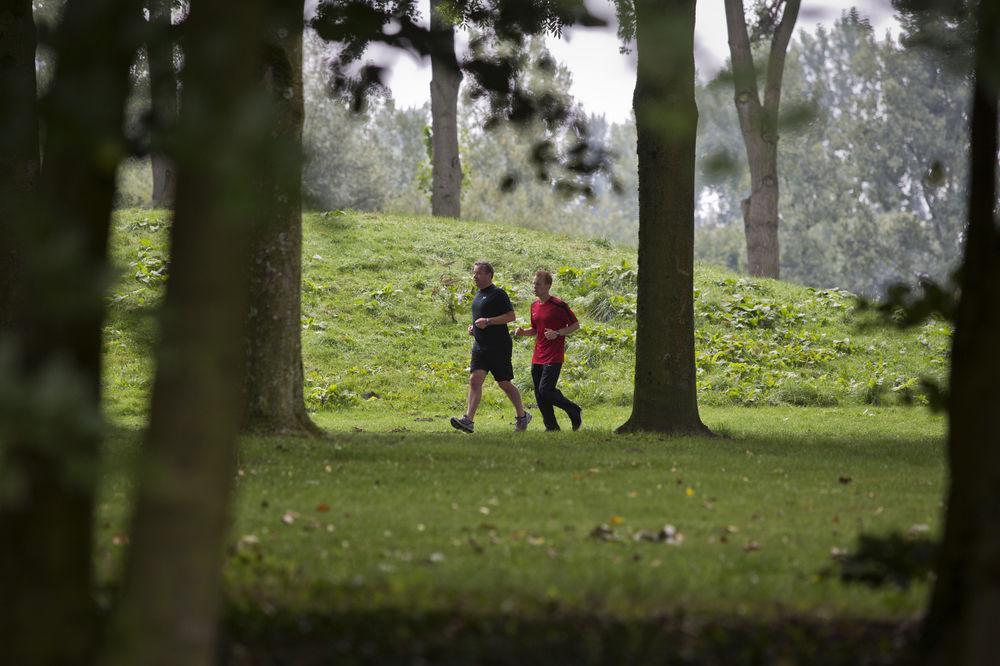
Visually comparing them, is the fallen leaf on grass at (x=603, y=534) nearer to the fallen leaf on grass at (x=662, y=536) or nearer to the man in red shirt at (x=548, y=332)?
the fallen leaf on grass at (x=662, y=536)

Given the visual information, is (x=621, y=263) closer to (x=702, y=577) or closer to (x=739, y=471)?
(x=739, y=471)

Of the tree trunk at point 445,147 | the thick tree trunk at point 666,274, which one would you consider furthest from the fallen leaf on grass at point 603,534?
the tree trunk at point 445,147

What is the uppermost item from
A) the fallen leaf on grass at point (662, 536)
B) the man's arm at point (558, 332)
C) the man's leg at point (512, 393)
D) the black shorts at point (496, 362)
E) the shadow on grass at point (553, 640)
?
the man's arm at point (558, 332)

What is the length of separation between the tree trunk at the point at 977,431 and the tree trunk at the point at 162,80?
2742mm

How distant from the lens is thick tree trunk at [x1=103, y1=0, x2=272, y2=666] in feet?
11.7

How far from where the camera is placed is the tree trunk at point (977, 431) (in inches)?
164

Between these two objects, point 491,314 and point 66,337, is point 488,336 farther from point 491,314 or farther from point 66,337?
point 66,337

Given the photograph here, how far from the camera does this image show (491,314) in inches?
559

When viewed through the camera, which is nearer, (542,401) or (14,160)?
(14,160)

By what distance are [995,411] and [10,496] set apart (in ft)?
10.3

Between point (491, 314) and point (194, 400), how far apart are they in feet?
34.9

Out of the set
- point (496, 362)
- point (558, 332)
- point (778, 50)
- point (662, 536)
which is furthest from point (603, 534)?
point (778, 50)

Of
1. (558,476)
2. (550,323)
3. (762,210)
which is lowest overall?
(558,476)

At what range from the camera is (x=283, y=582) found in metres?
Result: 5.74
